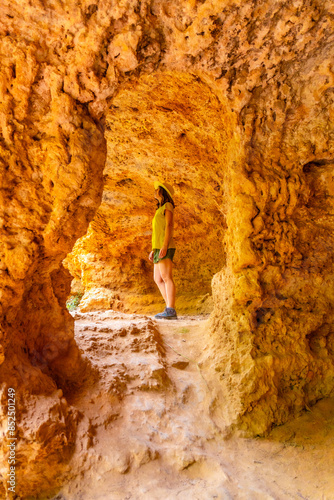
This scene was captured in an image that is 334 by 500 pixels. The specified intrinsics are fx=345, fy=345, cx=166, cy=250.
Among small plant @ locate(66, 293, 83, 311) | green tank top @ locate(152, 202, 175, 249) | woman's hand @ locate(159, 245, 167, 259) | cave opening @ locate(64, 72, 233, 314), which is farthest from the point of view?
small plant @ locate(66, 293, 83, 311)

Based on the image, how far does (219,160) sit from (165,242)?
1151 mm

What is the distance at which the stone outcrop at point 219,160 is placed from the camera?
1775mm

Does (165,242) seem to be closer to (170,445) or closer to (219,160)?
(219,160)

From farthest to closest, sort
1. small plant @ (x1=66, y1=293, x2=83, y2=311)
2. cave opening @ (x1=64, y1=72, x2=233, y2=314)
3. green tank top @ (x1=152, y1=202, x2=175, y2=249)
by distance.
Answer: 1. small plant @ (x1=66, y1=293, x2=83, y2=311)
2. green tank top @ (x1=152, y1=202, x2=175, y2=249)
3. cave opening @ (x1=64, y1=72, x2=233, y2=314)

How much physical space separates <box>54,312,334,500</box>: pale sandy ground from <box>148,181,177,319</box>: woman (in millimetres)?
1248

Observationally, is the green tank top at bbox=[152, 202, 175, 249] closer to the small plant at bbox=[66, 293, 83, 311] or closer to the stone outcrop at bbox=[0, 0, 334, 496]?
the stone outcrop at bbox=[0, 0, 334, 496]

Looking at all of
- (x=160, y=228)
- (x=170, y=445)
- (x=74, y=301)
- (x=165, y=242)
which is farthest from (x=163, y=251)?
(x=74, y=301)

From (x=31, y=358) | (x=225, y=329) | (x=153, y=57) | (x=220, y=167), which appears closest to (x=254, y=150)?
(x=220, y=167)

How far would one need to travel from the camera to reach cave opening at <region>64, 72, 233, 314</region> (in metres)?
2.82

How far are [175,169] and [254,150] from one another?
180cm

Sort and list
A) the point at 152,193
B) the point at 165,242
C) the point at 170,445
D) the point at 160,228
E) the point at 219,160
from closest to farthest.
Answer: the point at 170,445 < the point at 219,160 < the point at 165,242 < the point at 160,228 < the point at 152,193

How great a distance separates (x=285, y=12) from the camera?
2.00 m

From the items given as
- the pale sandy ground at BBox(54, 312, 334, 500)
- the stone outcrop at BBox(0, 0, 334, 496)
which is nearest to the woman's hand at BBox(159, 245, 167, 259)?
the stone outcrop at BBox(0, 0, 334, 496)

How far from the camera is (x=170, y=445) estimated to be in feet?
6.38
